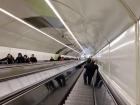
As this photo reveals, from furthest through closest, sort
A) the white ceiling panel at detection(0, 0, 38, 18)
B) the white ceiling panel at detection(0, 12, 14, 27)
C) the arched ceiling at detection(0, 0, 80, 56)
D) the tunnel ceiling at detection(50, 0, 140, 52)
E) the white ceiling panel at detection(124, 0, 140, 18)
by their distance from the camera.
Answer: the white ceiling panel at detection(0, 12, 14, 27)
the arched ceiling at detection(0, 0, 80, 56)
the white ceiling panel at detection(0, 0, 38, 18)
the tunnel ceiling at detection(50, 0, 140, 52)
the white ceiling panel at detection(124, 0, 140, 18)

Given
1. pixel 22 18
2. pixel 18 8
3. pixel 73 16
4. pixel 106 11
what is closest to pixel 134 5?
pixel 106 11

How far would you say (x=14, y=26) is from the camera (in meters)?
13.8

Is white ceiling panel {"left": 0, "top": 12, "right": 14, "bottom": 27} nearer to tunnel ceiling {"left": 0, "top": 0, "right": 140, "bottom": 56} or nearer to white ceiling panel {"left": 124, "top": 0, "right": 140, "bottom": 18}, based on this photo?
tunnel ceiling {"left": 0, "top": 0, "right": 140, "bottom": 56}

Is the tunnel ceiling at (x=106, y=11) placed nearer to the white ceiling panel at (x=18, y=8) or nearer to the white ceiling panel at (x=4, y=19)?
the white ceiling panel at (x=18, y=8)

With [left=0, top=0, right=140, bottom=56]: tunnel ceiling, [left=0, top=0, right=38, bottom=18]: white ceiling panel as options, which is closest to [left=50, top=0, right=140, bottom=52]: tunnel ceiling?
[left=0, top=0, right=140, bottom=56]: tunnel ceiling

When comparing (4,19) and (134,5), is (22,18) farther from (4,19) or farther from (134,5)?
(134,5)

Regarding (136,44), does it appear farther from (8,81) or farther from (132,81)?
(8,81)

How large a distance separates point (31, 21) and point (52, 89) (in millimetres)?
4121

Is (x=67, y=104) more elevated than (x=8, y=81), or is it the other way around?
(x=8, y=81)

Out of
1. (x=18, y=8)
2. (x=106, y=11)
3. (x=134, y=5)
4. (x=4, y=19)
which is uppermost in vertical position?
(x=18, y=8)

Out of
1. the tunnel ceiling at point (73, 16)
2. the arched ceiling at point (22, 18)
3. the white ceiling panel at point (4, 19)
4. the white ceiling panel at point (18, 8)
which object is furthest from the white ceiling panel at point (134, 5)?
the white ceiling panel at point (4, 19)

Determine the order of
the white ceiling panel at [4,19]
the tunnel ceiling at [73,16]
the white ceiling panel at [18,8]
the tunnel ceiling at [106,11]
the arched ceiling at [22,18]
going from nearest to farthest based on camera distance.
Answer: the tunnel ceiling at [106,11] → the tunnel ceiling at [73,16] → the white ceiling panel at [18,8] → the arched ceiling at [22,18] → the white ceiling panel at [4,19]

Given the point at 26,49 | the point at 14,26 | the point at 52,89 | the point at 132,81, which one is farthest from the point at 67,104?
the point at 26,49

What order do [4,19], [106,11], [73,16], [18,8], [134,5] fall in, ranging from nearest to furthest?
[134,5] → [106,11] → [73,16] → [18,8] → [4,19]
